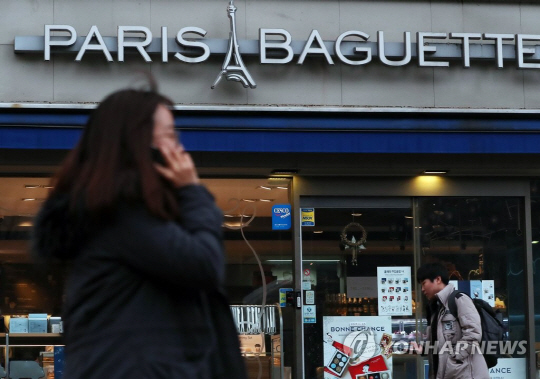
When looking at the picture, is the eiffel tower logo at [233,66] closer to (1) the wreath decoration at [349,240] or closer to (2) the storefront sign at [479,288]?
(1) the wreath decoration at [349,240]

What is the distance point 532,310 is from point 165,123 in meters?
8.60

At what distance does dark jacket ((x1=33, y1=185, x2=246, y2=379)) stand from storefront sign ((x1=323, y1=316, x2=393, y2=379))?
7.71 meters

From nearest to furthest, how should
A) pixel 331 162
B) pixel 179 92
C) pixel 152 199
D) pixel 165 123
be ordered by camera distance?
pixel 152 199 < pixel 165 123 < pixel 179 92 < pixel 331 162

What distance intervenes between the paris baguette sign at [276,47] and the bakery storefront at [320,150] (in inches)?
0.8

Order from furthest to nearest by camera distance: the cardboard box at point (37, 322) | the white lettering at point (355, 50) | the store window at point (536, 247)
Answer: the store window at point (536, 247) → the cardboard box at point (37, 322) → the white lettering at point (355, 50)

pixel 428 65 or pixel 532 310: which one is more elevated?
pixel 428 65

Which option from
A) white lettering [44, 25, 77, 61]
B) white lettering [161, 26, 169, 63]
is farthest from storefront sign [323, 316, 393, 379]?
white lettering [44, 25, 77, 61]

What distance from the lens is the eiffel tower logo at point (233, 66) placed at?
869cm

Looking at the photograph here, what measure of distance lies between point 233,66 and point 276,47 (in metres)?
0.50

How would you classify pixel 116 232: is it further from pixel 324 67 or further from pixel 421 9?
pixel 421 9

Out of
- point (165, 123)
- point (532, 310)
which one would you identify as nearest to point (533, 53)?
point (532, 310)

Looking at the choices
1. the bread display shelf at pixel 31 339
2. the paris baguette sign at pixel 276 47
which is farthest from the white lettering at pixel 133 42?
the bread display shelf at pixel 31 339

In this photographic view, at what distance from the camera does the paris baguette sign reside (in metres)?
8.59

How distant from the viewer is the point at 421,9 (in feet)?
30.4
